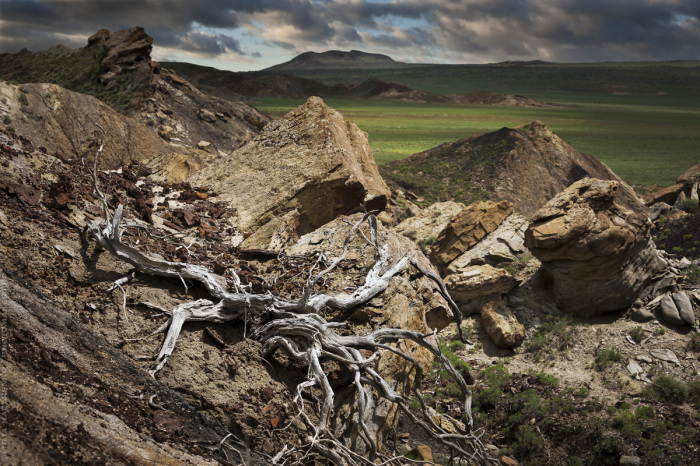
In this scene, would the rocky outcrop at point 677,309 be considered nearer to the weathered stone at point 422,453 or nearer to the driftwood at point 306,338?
the weathered stone at point 422,453

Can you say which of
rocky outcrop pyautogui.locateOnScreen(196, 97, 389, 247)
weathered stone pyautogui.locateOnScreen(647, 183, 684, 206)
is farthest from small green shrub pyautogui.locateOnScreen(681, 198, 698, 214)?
rocky outcrop pyautogui.locateOnScreen(196, 97, 389, 247)

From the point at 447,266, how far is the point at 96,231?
44.0ft

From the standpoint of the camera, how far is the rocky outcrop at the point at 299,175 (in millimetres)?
10070

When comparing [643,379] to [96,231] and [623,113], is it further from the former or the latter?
[623,113]

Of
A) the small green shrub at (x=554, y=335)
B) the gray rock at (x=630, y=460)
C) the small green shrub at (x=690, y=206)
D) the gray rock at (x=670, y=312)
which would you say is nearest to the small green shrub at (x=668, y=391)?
the gray rock at (x=630, y=460)

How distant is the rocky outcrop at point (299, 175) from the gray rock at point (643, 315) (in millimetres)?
7987

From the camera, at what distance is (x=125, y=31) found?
3225 centimetres

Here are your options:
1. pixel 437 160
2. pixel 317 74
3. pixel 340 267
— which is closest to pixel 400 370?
pixel 340 267

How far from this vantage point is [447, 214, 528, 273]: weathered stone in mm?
17781

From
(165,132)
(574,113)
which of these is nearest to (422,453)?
(165,132)

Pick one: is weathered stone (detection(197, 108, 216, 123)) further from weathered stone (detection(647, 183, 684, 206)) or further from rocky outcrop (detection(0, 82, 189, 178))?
weathered stone (detection(647, 183, 684, 206))

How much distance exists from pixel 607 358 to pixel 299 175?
8844 mm

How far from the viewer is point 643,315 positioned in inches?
574

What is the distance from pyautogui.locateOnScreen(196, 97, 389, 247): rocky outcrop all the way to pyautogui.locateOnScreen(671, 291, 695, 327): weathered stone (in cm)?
851
